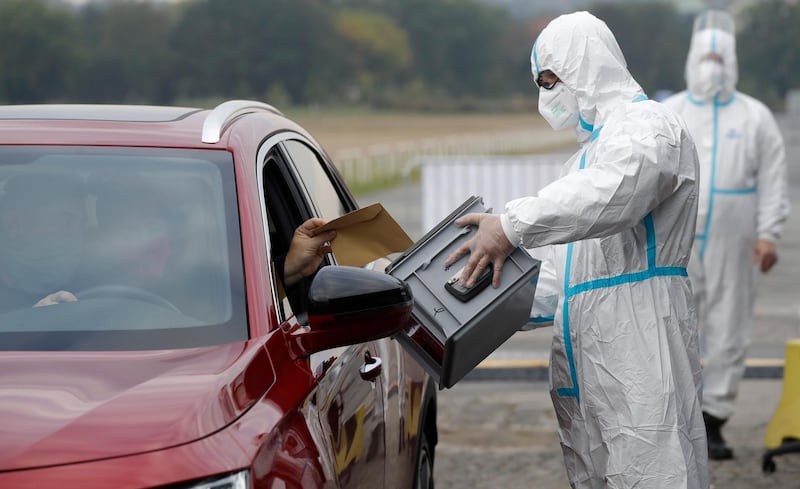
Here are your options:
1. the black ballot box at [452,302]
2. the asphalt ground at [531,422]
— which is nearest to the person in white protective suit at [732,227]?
the asphalt ground at [531,422]

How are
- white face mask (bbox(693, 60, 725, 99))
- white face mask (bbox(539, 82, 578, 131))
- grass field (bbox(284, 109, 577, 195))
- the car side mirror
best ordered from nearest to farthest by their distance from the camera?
1. the car side mirror
2. white face mask (bbox(539, 82, 578, 131))
3. white face mask (bbox(693, 60, 725, 99))
4. grass field (bbox(284, 109, 577, 195))

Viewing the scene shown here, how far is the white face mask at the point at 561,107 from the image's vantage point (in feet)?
13.8

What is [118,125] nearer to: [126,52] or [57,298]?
[57,298]

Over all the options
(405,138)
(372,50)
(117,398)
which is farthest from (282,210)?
(372,50)

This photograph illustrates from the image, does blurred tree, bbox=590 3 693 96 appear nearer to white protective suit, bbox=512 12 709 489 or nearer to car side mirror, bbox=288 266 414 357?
white protective suit, bbox=512 12 709 489

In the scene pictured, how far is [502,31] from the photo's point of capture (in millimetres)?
128750

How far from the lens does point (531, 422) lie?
7.79 meters

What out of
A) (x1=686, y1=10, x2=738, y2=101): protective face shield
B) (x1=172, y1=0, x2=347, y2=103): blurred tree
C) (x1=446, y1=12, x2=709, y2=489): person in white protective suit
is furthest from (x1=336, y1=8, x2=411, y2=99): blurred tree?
(x1=446, y1=12, x2=709, y2=489): person in white protective suit

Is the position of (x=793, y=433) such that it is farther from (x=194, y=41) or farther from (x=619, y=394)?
(x=194, y=41)

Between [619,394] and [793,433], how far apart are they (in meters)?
2.75

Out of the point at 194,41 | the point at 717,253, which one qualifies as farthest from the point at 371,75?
the point at 717,253

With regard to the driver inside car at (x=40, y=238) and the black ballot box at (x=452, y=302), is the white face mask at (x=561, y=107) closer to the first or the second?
the black ballot box at (x=452, y=302)

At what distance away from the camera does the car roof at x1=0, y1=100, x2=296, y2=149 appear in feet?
12.1

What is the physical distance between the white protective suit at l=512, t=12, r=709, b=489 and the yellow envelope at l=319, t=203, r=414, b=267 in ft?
1.28
